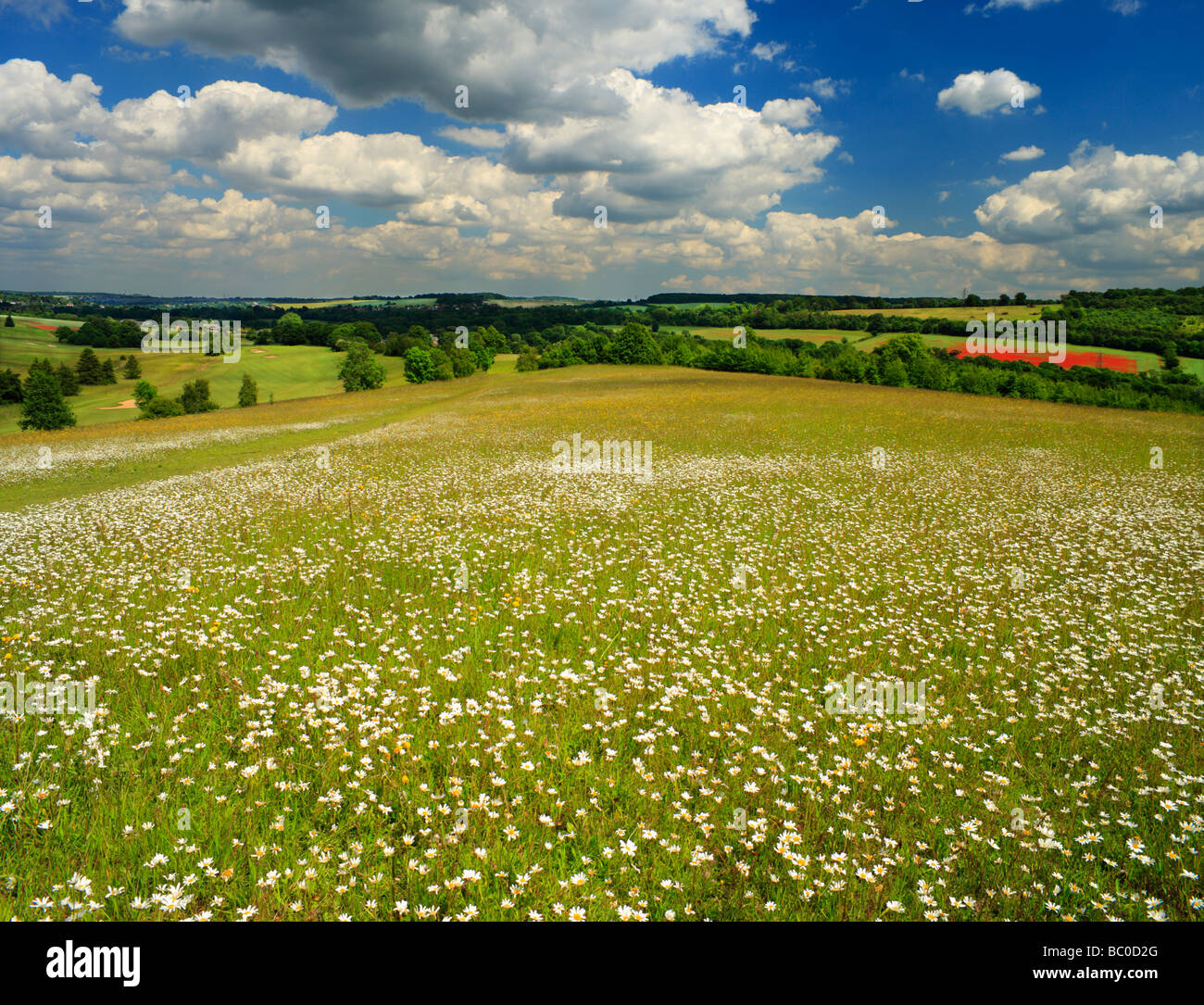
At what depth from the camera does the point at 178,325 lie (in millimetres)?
139250

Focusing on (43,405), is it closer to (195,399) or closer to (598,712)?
(195,399)

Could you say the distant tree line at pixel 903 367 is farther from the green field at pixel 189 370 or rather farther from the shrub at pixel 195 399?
the shrub at pixel 195 399

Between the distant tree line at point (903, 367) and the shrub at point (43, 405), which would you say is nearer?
the shrub at point (43, 405)

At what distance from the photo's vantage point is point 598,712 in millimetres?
6863

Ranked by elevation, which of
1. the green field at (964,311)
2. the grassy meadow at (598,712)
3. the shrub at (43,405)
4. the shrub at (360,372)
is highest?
the green field at (964,311)

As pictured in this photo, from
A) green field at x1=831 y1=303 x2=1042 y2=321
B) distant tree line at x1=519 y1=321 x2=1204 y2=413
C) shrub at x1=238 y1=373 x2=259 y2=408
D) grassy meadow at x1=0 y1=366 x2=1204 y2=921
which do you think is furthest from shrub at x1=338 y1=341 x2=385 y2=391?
green field at x1=831 y1=303 x2=1042 y2=321

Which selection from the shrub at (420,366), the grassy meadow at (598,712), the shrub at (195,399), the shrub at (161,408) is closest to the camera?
the grassy meadow at (598,712)

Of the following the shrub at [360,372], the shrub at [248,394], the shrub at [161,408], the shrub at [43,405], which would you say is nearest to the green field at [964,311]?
the shrub at [360,372]

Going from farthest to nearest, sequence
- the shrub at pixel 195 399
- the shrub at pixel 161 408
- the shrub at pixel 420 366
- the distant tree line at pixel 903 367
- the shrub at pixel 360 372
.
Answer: the shrub at pixel 420 366
the shrub at pixel 360 372
the shrub at pixel 195 399
the shrub at pixel 161 408
the distant tree line at pixel 903 367

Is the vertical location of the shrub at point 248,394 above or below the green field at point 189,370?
below

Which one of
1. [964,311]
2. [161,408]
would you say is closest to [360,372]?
[161,408]

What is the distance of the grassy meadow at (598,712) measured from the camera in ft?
14.6

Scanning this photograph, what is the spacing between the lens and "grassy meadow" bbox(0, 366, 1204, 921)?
4.45m

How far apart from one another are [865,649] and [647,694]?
3.73 metres
